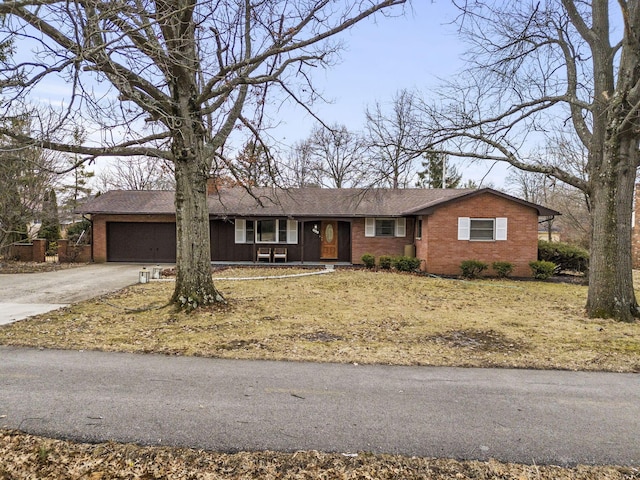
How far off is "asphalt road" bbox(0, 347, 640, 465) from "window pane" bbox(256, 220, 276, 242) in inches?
611

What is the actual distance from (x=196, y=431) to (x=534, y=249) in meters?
16.9

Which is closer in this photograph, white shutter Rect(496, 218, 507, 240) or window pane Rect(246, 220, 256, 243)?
white shutter Rect(496, 218, 507, 240)

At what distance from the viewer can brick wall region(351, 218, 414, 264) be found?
65.7ft

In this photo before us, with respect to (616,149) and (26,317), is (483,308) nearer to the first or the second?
(616,149)

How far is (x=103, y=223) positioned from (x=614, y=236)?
20.8 m

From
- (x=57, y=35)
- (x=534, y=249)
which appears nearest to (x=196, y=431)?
(x=57, y=35)

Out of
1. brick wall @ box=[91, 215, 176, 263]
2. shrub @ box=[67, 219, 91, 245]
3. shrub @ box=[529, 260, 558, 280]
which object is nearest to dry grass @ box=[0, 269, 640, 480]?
shrub @ box=[529, 260, 558, 280]

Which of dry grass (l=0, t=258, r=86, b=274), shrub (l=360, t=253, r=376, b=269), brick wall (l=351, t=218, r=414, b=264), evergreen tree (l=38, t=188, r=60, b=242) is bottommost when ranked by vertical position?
dry grass (l=0, t=258, r=86, b=274)

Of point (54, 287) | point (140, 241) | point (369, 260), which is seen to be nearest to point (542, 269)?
point (369, 260)

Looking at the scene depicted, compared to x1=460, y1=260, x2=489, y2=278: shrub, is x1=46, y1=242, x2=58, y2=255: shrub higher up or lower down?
higher up

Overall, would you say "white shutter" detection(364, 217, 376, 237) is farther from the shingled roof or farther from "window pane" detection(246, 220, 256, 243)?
"window pane" detection(246, 220, 256, 243)

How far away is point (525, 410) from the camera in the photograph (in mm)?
3838

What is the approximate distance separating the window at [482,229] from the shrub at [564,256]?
236cm

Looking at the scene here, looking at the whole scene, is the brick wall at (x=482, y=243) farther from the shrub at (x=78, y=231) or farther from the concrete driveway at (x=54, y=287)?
the shrub at (x=78, y=231)
